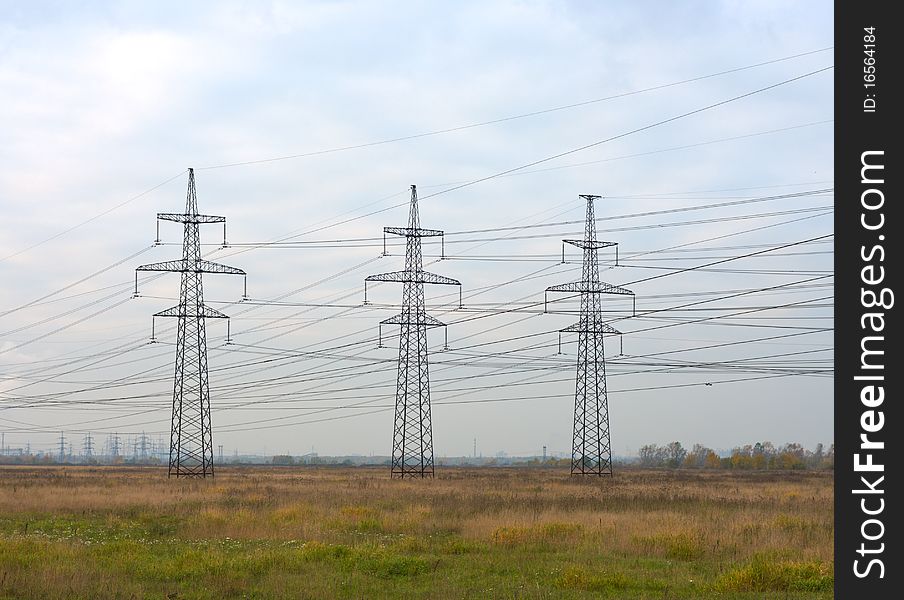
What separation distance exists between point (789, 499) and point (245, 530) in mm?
27890

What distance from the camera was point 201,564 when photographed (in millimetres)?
21641

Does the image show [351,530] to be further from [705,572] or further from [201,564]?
[705,572]

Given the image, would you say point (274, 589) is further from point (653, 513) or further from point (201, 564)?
point (653, 513)

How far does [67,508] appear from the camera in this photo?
131 feet

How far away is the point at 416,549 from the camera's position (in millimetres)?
A: 25281

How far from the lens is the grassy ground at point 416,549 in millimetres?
19375

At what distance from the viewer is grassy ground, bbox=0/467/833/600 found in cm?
1938

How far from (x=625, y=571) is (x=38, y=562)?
1261 cm
